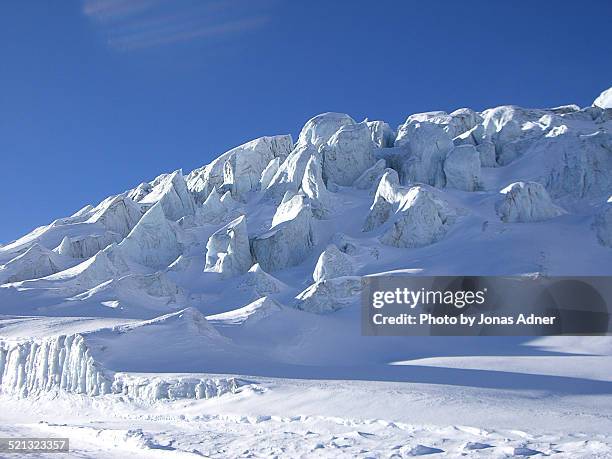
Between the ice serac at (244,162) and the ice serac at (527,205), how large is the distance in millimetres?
34328

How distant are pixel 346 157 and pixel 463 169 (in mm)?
15812

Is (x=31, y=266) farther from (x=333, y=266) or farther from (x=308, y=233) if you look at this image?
(x=333, y=266)

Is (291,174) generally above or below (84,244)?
above

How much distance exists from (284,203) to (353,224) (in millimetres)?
7213

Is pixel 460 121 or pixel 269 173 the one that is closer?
pixel 269 173

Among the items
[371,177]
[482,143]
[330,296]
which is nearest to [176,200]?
[371,177]

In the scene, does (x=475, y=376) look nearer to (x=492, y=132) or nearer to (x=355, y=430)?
(x=355, y=430)

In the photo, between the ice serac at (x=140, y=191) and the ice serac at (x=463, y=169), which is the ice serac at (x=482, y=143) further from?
the ice serac at (x=140, y=191)

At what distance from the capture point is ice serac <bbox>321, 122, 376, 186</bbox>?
61869mm

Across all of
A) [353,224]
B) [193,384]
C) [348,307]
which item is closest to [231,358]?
[193,384]

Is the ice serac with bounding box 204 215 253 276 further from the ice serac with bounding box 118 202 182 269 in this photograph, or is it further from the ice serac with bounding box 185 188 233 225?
the ice serac with bounding box 185 188 233 225

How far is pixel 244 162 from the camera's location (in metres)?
67.9

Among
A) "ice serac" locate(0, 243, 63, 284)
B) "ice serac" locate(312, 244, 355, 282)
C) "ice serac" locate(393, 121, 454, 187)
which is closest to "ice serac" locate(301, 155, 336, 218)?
"ice serac" locate(393, 121, 454, 187)

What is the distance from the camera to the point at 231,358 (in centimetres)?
1905
